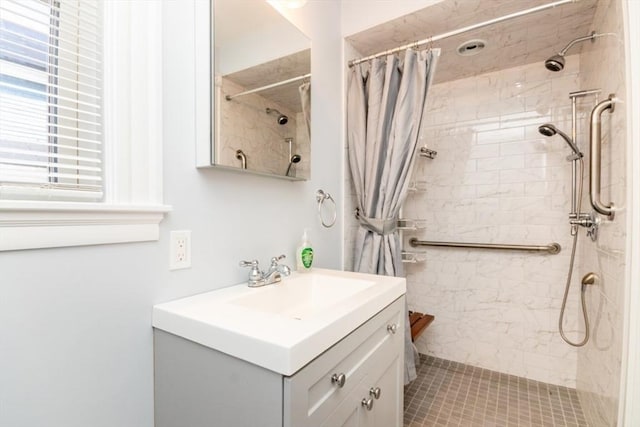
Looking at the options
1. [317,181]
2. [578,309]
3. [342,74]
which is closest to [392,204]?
[317,181]

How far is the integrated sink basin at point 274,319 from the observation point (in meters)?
0.65

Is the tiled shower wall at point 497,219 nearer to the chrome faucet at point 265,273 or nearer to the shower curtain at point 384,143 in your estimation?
the shower curtain at point 384,143

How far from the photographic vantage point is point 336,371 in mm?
786

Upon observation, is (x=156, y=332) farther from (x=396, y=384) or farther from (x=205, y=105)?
(x=396, y=384)

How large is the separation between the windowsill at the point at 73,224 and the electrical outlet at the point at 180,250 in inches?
2.6

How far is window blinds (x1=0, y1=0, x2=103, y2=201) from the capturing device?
688mm

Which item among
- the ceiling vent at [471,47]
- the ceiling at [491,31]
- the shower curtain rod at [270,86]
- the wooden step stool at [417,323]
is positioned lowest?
the wooden step stool at [417,323]

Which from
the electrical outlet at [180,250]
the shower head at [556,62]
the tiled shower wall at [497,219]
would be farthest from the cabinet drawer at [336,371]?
the shower head at [556,62]

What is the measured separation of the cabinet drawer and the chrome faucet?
16.5 inches

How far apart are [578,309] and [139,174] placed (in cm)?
248

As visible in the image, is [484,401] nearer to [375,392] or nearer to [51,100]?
[375,392]

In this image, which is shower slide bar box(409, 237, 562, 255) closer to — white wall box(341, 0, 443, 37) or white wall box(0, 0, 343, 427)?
white wall box(0, 0, 343, 427)

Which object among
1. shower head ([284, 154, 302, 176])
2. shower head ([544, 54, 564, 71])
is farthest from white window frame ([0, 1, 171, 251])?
shower head ([544, 54, 564, 71])

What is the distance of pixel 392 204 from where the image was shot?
1659 millimetres
